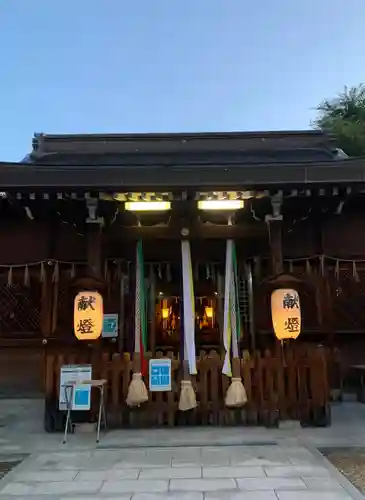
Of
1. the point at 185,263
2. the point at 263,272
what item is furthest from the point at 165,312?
Result: the point at 185,263

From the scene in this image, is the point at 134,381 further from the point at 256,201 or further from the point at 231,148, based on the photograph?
the point at 231,148

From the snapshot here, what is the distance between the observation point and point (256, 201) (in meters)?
8.39

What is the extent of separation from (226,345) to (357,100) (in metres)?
20.5

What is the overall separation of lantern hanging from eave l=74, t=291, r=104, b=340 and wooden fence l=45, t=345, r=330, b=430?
0.40 meters

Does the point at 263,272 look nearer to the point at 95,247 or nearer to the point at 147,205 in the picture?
the point at 147,205

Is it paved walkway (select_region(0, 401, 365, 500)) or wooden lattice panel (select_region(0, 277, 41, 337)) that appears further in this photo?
wooden lattice panel (select_region(0, 277, 41, 337))

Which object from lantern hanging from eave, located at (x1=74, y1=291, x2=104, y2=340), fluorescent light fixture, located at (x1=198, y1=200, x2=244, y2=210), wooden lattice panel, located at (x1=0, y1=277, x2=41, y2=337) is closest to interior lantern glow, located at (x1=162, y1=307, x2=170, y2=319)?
wooden lattice panel, located at (x1=0, y1=277, x2=41, y2=337)

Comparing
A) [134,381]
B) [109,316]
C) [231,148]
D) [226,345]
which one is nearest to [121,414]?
[134,381]

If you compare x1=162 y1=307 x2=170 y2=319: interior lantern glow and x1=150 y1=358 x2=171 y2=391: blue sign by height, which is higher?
x1=162 y1=307 x2=170 y2=319: interior lantern glow

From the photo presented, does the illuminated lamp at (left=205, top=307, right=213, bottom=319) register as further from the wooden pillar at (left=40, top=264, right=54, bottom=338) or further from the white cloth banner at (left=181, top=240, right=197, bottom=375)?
the wooden pillar at (left=40, top=264, right=54, bottom=338)

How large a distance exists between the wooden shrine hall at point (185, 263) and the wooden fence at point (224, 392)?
19 mm

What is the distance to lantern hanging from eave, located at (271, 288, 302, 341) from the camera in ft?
24.4

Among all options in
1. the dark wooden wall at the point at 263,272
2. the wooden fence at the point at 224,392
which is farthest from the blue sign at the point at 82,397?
the dark wooden wall at the point at 263,272

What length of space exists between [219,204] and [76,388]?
407cm
